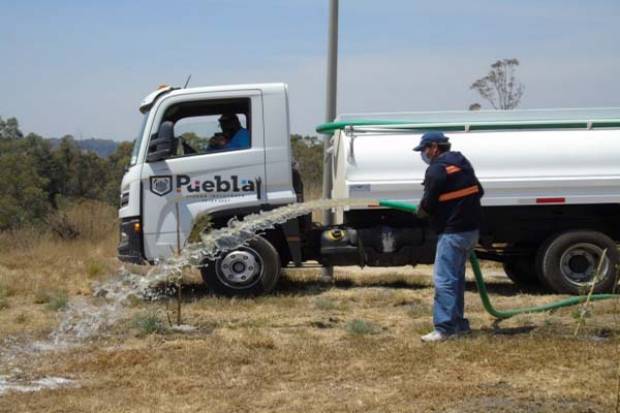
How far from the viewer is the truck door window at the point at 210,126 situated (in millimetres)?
10312

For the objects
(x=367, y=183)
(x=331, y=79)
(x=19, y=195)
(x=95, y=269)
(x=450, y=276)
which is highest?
(x=331, y=79)

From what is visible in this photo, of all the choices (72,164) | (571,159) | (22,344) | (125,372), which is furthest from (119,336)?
(72,164)

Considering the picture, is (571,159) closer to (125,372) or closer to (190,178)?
(190,178)

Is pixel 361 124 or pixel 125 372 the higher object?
pixel 361 124

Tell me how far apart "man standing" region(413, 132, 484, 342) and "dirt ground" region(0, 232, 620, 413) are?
316 mm

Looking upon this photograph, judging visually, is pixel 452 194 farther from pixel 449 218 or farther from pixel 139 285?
pixel 139 285

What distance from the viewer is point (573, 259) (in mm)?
10617

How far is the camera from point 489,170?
10.4 m

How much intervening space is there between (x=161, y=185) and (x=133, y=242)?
765 millimetres

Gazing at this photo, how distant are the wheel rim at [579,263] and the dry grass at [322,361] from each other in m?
0.45

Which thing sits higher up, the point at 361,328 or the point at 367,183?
the point at 367,183

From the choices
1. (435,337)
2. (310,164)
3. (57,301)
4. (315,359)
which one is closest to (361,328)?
(435,337)

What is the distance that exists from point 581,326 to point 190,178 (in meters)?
4.78

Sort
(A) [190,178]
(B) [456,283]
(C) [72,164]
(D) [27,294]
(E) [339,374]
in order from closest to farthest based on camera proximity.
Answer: (E) [339,374]
(B) [456,283]
(A) [190,178]
(D) [27,294]
(C) [72,164]
